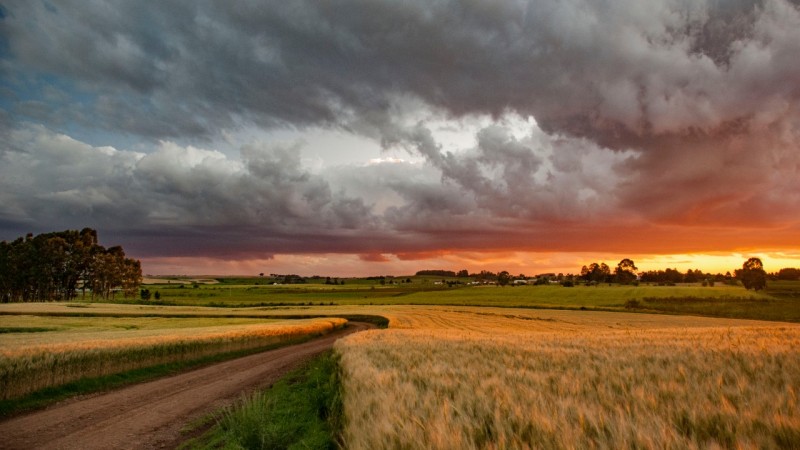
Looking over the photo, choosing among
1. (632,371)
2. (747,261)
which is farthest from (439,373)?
(747,261)

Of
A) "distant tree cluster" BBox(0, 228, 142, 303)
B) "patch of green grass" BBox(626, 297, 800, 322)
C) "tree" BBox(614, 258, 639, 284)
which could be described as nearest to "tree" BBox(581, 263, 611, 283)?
"tree" BBox(614, 258, 639, 284)

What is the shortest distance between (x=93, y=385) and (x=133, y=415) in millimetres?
6466

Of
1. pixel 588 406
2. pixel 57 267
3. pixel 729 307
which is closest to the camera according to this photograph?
pixel 588 406

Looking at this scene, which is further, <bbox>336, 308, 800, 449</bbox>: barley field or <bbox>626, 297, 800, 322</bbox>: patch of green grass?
<bbox>626, 297, 800, 322</bbox>: patch of green grass

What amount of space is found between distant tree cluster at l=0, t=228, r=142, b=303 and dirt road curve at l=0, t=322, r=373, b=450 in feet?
357

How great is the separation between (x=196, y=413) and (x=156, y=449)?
3014mm

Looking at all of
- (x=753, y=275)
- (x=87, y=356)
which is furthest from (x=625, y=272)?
(x=87, y=356)

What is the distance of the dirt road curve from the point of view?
9.64m

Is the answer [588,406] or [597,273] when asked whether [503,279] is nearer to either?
[597,273]

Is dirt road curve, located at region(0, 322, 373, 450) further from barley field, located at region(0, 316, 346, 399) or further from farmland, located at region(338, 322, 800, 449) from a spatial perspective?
farmland, located at region(338, 322, 800, 449)

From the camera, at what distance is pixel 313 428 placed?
29.5 ft

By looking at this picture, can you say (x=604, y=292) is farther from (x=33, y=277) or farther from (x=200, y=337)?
(x=33, y=277)

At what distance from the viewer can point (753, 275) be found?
112 metres

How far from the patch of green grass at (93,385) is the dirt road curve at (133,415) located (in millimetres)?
914
